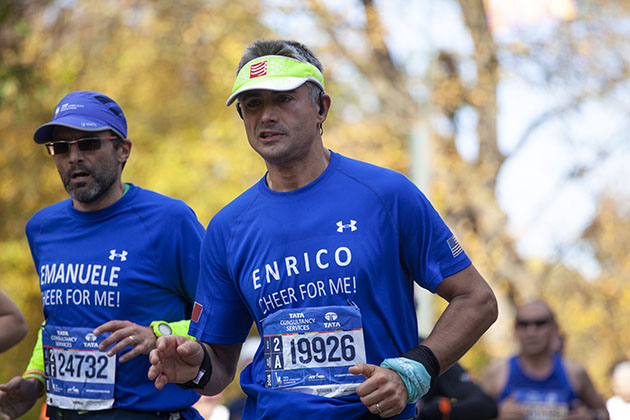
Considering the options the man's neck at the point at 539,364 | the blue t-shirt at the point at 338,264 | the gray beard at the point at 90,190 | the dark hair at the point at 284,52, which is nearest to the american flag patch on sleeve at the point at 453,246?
the blue t-shirt at the point at 338,264

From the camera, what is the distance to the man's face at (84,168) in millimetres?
4824

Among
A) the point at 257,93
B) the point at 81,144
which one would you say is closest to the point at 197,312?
the point at 257,93

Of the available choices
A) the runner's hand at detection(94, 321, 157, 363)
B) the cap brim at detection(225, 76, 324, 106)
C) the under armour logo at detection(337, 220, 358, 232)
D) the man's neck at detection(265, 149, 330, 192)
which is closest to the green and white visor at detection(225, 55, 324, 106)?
the cap brim at detection(225, 76, 324, 106)

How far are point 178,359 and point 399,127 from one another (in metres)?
17.1

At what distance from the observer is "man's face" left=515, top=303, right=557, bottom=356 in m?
9.16

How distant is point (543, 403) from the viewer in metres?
9.01

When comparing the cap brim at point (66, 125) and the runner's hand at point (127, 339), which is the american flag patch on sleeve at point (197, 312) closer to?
the runner's hand at point (127, 339)

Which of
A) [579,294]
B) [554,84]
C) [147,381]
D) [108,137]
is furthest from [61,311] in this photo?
[579,294]

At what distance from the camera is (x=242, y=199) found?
13.0ft

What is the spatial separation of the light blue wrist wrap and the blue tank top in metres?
5.84

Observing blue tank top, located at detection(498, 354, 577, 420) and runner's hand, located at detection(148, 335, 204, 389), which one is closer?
runner's hand, located at detection(148, 335, 204, 389)

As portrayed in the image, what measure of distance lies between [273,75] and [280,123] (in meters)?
0.18

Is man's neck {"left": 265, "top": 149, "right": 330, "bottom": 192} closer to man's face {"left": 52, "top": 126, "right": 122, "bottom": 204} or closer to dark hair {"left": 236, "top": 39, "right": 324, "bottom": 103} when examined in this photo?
dark hair {"left": 236, "top": 39, "right": 324, "bottom": 103}

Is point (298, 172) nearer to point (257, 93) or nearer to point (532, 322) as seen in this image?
point (257, 93)
